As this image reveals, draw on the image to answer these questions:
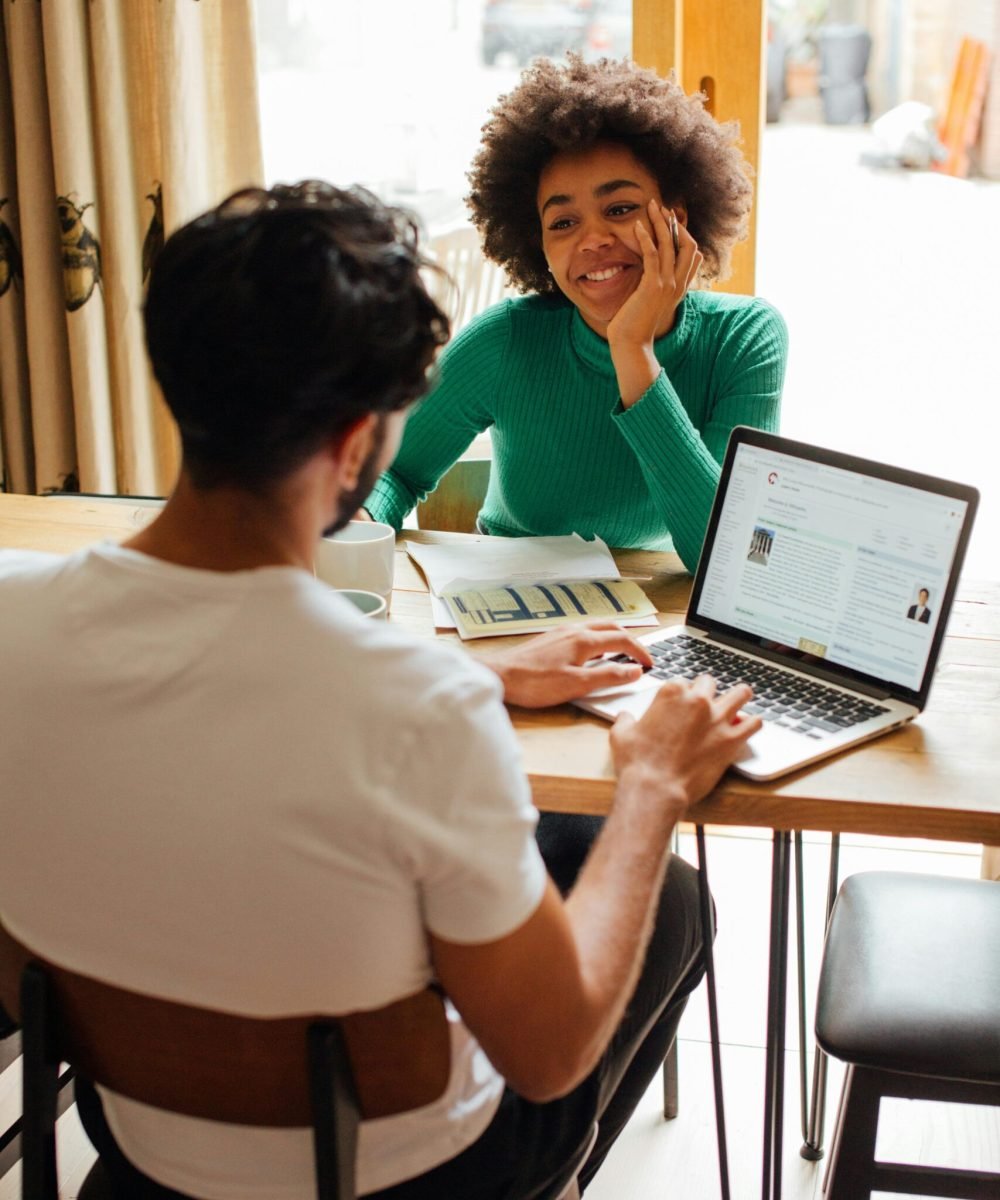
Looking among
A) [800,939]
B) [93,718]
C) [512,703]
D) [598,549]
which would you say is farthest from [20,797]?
[800,939]

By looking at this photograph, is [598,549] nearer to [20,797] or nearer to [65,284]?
[20,797]

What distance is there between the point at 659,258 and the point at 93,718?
1.24 meters

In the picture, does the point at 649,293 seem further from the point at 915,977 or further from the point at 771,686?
the point at 915,977

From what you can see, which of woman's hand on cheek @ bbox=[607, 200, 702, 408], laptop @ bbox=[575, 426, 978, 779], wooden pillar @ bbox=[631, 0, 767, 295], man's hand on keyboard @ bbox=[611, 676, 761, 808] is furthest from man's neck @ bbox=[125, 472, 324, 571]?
wooden pillar @ bbox=[631, 0, 767, 295]

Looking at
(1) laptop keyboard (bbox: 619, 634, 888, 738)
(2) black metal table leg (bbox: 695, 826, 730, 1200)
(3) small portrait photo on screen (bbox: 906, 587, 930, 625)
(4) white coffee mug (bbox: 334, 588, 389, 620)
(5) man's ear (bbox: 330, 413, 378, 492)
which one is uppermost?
(5) man's ear (bbox: 330, 413, 378, 492)

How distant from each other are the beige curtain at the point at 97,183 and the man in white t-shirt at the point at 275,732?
5.58ft

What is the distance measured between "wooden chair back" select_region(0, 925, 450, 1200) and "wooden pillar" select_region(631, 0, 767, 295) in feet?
6.16

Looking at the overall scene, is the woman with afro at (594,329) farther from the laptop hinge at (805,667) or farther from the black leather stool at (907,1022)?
the black leather stool at (907,1022)

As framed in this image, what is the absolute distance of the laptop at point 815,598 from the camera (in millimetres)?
1195

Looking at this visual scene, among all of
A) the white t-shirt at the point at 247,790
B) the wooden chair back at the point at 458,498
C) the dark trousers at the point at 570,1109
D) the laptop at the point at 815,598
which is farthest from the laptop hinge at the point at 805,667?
the wooden chair back at the point at 458,498

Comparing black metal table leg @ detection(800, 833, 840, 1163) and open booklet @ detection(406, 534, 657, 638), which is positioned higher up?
open booklet @ detection(406, 534, 657, 638)

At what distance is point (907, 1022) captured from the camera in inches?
47.0

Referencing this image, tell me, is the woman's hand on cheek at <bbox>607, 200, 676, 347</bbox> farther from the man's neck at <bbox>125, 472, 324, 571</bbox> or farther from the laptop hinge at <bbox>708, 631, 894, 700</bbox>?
the man's neck at <bbox>125, 472, 324, 571</bbox>

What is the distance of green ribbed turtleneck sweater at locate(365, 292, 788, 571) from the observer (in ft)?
6.04
